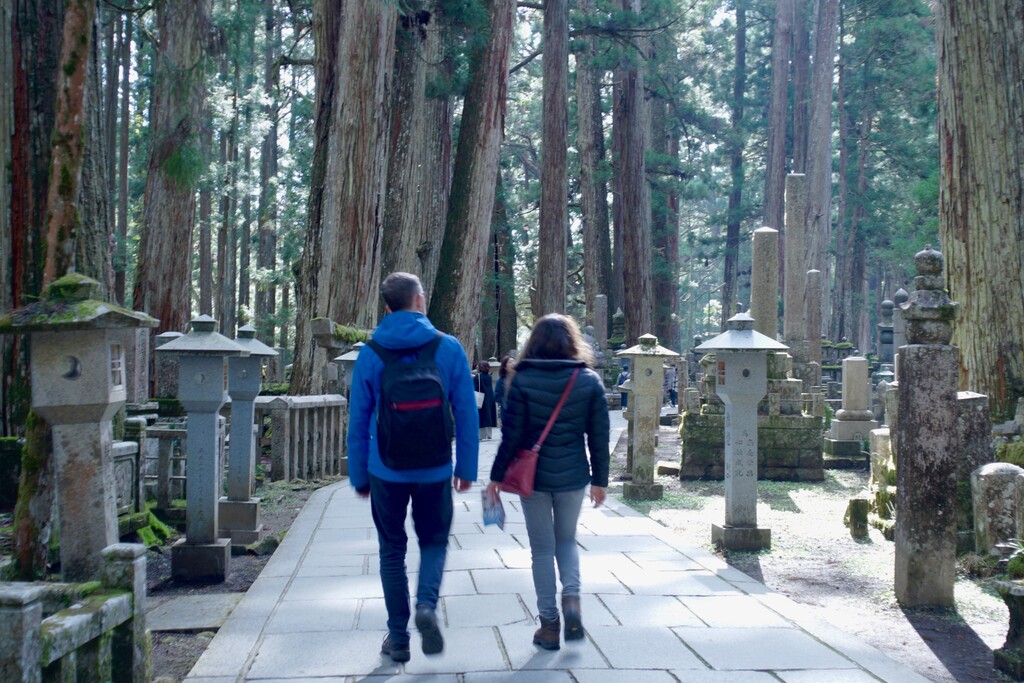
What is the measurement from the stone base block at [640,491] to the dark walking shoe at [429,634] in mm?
6073

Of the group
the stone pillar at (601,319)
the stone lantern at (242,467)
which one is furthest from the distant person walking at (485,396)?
the stone pillar at (601,319)

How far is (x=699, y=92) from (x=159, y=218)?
108 ft

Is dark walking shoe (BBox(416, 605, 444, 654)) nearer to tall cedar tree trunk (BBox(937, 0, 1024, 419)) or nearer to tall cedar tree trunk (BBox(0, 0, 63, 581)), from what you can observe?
tall cedar tree trunk (BBox(0, 0, 63, 581))

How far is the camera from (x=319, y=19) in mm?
13398

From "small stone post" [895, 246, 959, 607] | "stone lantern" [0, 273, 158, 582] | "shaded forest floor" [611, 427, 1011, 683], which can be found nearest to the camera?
"stone lantern" [0, 273, 158, 582]

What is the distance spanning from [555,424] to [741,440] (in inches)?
118

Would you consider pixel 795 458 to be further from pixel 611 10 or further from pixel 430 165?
pixel 611 10

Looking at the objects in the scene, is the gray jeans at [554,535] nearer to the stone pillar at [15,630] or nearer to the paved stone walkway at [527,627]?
the paved stone walkway at [527,627]

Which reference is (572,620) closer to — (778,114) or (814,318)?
(814,318)

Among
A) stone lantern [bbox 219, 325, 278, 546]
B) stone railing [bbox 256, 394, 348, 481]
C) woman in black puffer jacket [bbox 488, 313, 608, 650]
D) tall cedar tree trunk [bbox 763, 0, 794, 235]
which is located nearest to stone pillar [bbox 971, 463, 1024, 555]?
woman in black puffer jacket [bbox 488, 313, 608, 650]

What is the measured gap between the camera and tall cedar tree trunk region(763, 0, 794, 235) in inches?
1297

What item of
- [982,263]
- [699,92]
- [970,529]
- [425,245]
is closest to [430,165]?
[425,245]

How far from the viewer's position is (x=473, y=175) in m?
15.3

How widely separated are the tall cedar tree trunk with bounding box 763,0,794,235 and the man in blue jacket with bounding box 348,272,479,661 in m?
30.0
